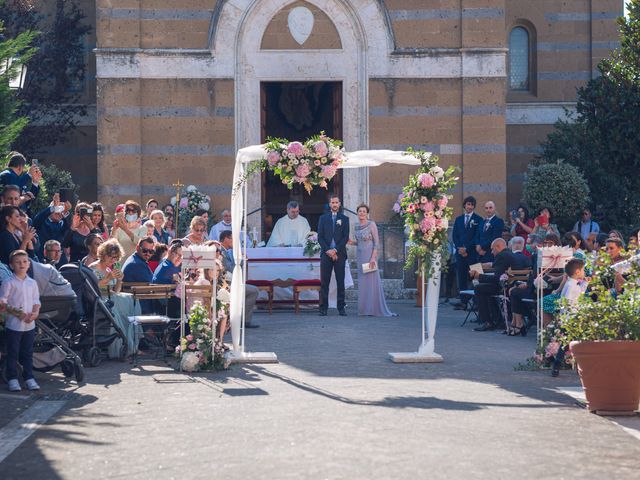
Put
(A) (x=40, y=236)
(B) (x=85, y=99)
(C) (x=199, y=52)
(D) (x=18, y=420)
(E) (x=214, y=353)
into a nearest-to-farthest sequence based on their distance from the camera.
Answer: (D) (x=18, y=420) → (E) (x=214, y=353) → (A) (x=40, y=236) → (C) (x=199, y=52) → (B) (x=85, y=99)

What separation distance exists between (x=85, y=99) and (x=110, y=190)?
5.51 metres

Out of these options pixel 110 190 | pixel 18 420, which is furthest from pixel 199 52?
pixel 18 420

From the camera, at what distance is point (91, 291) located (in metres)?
13.8

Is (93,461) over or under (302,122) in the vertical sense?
under

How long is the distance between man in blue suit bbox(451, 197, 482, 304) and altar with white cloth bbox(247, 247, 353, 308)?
2215 millimetres

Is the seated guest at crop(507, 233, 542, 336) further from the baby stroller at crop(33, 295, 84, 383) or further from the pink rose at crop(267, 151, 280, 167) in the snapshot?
the baby stroller at crop(33, 295, 84, 383)

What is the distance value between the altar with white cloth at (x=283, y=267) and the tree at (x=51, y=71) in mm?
8672

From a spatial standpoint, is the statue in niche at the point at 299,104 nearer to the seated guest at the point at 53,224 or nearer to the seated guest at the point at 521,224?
the seated guest at the point at 521,224

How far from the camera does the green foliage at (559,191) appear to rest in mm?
25375

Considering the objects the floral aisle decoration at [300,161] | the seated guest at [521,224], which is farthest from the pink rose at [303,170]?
the seated guest at [521,224]

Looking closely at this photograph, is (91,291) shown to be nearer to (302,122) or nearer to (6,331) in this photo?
(6,331)

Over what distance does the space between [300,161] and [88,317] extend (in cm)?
326

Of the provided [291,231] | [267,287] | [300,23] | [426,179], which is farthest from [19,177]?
[300,23]

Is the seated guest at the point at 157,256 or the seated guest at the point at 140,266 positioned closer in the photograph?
the seated guest at the point at 140,266
